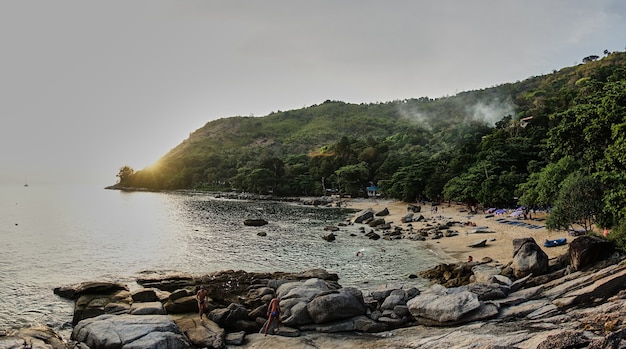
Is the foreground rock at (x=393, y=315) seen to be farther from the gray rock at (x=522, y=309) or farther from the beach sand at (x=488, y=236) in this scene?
the beach sand at (x=488, y=236)

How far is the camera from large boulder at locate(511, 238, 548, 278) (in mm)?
23078

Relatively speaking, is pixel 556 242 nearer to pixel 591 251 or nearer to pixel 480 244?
pixel 480 244

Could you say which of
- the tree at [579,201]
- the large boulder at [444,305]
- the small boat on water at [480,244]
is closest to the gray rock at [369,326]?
the large boulder at [444,305]

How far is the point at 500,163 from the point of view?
220 feet

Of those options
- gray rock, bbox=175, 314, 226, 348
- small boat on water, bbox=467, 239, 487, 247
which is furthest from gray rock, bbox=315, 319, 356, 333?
small boat on water, bbox=467, 239, 487, 247

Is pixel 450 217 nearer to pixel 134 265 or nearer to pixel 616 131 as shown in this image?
pixel 616 131

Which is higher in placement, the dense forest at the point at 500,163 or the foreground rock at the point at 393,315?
the dense forest at the point at 500,163

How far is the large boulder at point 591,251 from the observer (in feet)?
66.1

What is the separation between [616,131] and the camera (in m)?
24.4

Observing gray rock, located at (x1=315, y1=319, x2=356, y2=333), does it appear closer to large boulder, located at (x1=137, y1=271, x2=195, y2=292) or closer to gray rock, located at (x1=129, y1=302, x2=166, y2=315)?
gray rock, located at (x1=129, y1=302, x2=166, y2=315)

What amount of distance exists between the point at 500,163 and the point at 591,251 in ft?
165

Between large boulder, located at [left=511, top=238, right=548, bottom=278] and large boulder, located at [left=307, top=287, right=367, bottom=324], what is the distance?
1060 cm

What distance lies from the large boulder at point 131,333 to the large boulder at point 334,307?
6260mm

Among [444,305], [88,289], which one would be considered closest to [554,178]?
[444,305]
